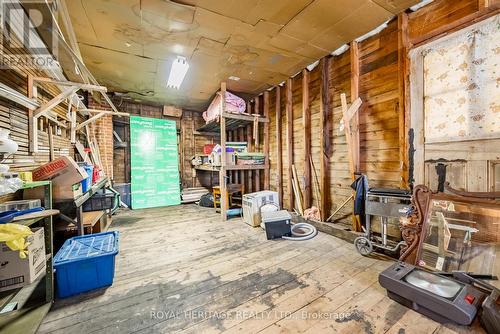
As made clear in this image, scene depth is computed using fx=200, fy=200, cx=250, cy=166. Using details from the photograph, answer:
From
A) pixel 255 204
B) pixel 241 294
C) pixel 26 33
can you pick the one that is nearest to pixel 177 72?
pixel 26 33

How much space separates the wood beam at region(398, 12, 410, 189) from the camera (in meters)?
2.40

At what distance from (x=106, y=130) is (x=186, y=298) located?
5.11 meters

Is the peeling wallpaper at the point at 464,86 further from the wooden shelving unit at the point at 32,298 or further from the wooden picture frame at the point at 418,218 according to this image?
the wooden shelving unit at the point at 32,298

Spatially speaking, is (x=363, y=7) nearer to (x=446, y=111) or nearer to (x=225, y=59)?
(x=446, y=111)

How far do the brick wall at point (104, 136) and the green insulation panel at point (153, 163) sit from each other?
493 mm

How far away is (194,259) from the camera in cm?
250

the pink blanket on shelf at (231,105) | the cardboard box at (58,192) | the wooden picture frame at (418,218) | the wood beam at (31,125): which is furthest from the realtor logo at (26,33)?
the wooden picture frame at (418,218)

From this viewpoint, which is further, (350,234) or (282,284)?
(350,234)

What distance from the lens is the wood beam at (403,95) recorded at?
240 centimetres

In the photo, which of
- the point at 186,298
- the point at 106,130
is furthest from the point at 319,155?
the point at 106,130

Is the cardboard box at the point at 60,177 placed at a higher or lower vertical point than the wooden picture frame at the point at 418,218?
higher

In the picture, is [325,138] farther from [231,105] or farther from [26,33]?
[26,33]

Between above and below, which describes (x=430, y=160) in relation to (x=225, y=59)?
below

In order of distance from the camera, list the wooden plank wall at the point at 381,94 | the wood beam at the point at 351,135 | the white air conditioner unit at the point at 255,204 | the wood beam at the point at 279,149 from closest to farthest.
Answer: the wooden plank wall at the point at 381,94 < the wood beam at the point at 351,135 < the white air conditioner unit at the point at 255,204 < the wood beam at the point at 279,149
